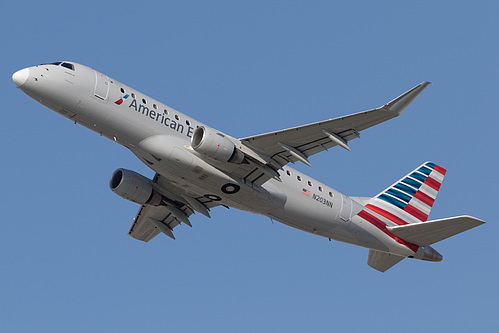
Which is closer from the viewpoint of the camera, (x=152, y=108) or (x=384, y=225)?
(x=152, y=108)

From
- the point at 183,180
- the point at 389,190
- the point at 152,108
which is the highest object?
the point at 389,190

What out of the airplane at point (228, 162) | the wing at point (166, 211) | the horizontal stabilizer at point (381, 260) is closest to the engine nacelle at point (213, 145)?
the airplane at point (228, 162)

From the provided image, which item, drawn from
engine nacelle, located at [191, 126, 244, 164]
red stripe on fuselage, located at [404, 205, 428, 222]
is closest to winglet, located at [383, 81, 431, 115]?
engine nacelle, located at [191, 126, 244, 164]

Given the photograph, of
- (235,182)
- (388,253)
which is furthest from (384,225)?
(235,182)

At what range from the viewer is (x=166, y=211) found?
4456 cm

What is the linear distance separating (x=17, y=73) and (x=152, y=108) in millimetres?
6490

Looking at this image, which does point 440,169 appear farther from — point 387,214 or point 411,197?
point 387,214

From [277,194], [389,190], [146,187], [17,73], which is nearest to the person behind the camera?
[17,73]

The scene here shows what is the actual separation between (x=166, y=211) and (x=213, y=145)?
10.8 m

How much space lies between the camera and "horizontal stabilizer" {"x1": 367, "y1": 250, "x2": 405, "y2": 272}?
145 ft

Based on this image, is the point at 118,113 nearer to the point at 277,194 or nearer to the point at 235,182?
the point at 235,182

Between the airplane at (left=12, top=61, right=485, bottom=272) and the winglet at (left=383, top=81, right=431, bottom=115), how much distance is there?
43 millimetres

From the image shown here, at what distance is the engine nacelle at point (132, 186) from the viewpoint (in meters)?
40.4

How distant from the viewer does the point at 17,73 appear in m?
35.0
